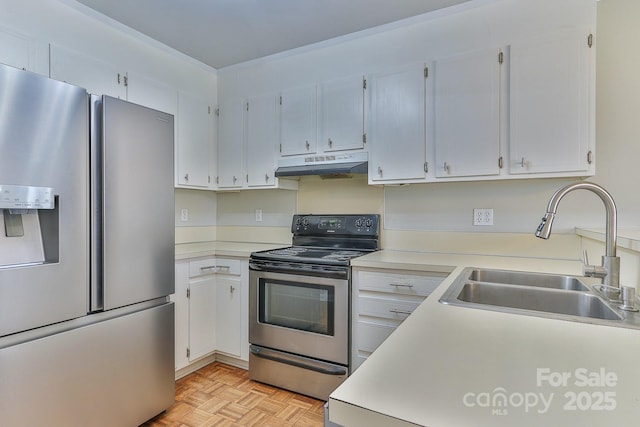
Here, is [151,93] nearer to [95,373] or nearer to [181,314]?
[181,314]

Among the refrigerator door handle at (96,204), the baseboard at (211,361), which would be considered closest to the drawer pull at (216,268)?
the baseboard at (211,361)

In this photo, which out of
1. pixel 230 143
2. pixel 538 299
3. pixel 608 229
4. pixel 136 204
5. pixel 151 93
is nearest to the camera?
pixel 608 229

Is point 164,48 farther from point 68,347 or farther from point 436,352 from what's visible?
point 436,352

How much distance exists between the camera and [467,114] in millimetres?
2051

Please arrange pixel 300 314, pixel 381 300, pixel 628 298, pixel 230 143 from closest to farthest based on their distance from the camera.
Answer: pixel 628 298 → pixel 381 300 → pixel 300 314 → pixel 230 143

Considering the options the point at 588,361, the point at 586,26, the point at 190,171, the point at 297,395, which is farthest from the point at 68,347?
the point at 586,26

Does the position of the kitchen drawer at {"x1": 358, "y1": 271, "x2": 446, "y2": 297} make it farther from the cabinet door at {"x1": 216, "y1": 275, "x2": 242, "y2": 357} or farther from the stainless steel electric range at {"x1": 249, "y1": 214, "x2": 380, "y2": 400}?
the cabinet door at {"x1": 216, "y1": 275, "x2": 242, "y2": 357}

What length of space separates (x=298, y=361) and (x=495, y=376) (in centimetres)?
182

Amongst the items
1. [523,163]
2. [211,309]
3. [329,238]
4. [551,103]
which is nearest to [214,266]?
[211,309]

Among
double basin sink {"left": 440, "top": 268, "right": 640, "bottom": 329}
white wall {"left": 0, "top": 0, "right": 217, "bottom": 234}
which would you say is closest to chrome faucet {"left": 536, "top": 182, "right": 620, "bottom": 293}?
double basin sink {"left": 440, "top": 268, "right": 640, "bottom": 329}

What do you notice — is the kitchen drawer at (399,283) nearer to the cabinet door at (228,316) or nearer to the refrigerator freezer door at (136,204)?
the cabinet door at (228,316)

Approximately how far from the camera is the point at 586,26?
5.89ft

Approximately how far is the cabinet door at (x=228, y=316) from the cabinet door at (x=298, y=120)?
111cm

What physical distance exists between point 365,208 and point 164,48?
1989 millimetres
